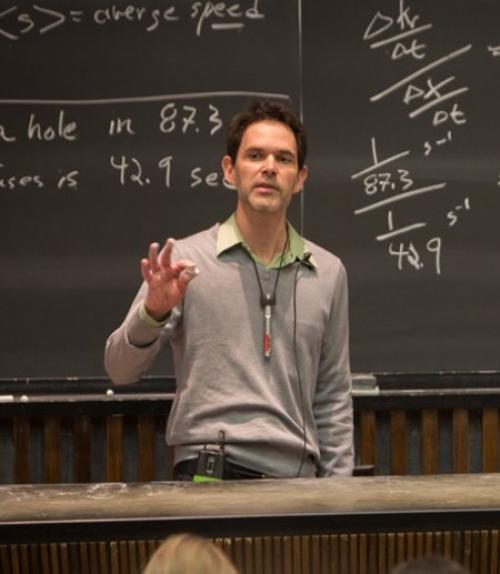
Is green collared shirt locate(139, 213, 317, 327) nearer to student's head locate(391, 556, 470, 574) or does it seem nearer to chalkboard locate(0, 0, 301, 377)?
chalkboard locate(0, 0, 301, 377)

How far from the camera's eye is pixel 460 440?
394 centimetres

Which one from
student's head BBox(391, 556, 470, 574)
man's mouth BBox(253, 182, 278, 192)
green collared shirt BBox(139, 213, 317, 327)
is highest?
man's mouth BBox(253, 182, 278, 192)

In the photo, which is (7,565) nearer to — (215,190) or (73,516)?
(73,516)

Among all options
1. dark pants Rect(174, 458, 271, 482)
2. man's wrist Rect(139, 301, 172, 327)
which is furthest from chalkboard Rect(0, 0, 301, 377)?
man's wrist Rect(139, 301, 172, 327)

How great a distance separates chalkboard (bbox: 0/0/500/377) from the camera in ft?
12.8

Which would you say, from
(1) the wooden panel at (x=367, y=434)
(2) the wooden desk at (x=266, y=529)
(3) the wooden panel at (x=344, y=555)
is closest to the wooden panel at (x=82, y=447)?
(1) the wooden panel at (x=367, y=434)

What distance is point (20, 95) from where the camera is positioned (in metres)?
3.90

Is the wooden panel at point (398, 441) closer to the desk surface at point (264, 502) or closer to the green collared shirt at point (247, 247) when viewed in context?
the green collared shirt at point (247, 247)

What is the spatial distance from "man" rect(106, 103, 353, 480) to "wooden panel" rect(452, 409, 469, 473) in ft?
3.15

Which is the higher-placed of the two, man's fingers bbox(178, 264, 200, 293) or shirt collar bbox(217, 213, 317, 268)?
shirt collar bbox(217, 213, 317, 268)

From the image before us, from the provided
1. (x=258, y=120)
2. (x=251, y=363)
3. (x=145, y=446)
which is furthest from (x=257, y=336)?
(x=145, y=446)

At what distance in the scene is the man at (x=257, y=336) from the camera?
2.85 m

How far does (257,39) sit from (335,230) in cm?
63

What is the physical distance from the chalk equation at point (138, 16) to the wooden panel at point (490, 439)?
139 cm
